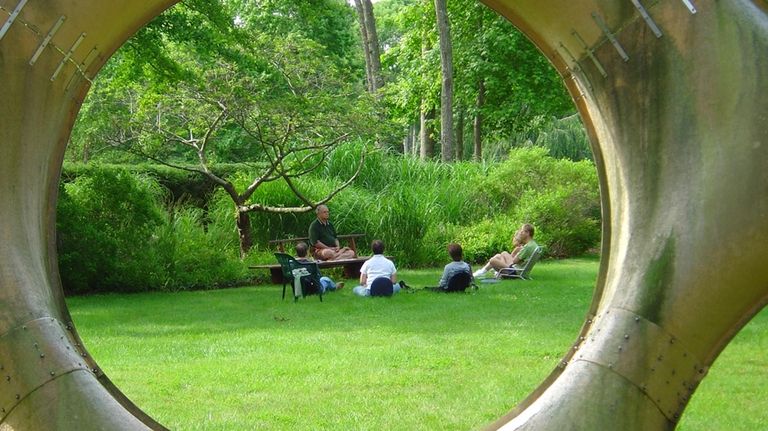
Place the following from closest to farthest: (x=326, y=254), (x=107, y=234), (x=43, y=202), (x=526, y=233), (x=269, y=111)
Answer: (x=43, y=202), (x=107, y=234), (x=326, y=254), (x=526, y=233), (x=269, y=111)

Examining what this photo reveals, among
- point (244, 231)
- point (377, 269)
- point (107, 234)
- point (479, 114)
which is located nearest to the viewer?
point (377, 269)

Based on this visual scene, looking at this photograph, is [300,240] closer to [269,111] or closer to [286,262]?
[269,111]

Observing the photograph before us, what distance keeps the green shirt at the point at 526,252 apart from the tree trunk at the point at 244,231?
5390 mm

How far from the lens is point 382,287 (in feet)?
46.4

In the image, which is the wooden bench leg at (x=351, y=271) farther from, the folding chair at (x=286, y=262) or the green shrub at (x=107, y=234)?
the green shrub at (x=107, y=234)

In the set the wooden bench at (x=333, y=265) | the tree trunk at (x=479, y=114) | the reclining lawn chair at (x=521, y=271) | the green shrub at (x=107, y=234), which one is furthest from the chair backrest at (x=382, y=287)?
the tree trunk at (x=479, y=114)

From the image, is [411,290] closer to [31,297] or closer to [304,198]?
[304,198]

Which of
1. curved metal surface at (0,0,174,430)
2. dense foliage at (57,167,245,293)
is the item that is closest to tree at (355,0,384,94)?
dense foliage at (57,167,245,293)

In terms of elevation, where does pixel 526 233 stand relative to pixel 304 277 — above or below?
above

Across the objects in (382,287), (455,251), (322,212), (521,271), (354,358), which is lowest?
(354,358)

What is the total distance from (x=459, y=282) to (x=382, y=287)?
125 cm

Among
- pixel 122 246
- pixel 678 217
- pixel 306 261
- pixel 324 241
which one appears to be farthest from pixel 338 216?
pixel 678 217

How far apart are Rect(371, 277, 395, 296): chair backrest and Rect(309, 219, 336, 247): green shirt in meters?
3.00

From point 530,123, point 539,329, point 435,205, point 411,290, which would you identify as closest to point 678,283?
point 539,329
